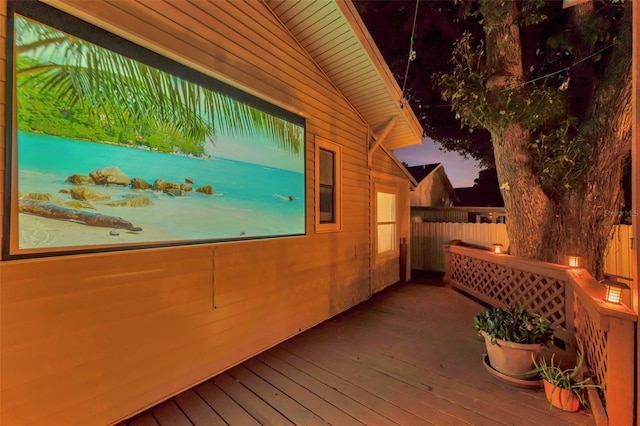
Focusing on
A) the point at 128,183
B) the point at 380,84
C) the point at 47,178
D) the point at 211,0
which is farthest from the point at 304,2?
the point at 47,178

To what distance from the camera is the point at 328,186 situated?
14.5 feet

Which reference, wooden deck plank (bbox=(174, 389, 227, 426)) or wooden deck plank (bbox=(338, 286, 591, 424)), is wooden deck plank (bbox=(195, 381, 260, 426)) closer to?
wooden deck plank (bbox=(174, 389, 227, 426))

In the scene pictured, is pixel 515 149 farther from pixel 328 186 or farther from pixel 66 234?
pixel 66 234

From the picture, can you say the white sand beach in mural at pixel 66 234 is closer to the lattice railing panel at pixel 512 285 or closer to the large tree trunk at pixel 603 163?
the lattice railing panel at pixel 512 285

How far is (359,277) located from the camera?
5.18 meters

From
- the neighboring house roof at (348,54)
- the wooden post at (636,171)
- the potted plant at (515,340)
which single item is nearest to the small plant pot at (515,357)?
the potted plant at (515,340)

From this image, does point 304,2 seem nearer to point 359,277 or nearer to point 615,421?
point 359,277

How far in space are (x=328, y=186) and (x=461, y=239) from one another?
18.6 ft

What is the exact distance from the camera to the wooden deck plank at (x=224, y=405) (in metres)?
2.13

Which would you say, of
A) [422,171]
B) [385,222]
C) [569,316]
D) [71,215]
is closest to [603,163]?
[569,316]

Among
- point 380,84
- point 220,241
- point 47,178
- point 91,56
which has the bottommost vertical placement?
point 220,241

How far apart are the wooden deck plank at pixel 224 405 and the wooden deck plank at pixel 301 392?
415 mm

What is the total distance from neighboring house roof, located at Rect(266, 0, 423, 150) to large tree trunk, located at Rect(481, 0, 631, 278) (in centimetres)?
187

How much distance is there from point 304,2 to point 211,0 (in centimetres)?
125
